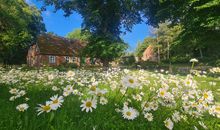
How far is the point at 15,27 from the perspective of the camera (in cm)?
3284

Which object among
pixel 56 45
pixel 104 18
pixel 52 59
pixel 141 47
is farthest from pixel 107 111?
pixel 141 47

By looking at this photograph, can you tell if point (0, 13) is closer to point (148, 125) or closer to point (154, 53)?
point (148, 125)

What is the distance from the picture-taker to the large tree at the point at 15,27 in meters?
31.0

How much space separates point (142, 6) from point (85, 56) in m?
8.05

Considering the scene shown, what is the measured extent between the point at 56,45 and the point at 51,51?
2.53 meters

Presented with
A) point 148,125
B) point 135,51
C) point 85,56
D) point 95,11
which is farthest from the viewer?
point 135,51

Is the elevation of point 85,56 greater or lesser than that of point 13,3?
lesser

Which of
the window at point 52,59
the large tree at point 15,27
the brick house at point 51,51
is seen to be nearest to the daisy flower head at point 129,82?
the large tree at point 15,27

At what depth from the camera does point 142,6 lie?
29.4 meters

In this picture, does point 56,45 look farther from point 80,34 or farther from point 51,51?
point 80,34

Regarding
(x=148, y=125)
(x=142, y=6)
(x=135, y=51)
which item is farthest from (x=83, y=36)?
(x=135, y=51)

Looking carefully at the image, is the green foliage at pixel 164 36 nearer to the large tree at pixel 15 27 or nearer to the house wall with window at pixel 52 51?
the house wall with window at pixel 52 51

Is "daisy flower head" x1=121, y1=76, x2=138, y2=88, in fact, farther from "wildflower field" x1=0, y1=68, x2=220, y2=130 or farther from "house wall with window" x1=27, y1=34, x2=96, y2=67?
"house wall with window" x1=27, y1=34, x2=96, y2=67

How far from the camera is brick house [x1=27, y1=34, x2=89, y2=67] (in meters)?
56.4
